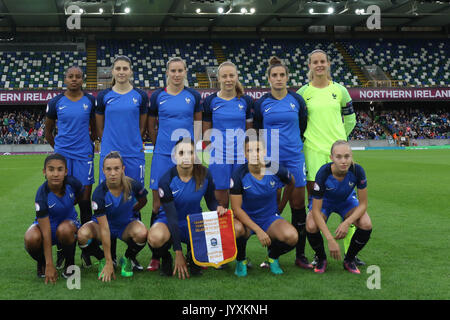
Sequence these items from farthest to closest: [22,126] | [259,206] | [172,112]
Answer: [22,126], [172,112], [259,206]

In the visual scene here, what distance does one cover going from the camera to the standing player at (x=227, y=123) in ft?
15.6

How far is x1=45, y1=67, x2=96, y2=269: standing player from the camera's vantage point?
489 cm

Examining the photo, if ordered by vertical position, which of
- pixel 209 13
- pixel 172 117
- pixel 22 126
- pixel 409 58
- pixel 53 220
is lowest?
pixel 53 220

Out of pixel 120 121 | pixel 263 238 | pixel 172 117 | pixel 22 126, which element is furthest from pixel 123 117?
pixel 22 126

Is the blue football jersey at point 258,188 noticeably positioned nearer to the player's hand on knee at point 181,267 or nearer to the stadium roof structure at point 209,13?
the player's hand on knee at point 181,267

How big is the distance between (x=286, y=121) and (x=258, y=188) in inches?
29.3

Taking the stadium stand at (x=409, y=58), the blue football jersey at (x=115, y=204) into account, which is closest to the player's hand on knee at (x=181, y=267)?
the blue football jersey at (x=115, y=204)

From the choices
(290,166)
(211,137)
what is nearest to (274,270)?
(290,166)

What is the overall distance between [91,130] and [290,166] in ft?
7.21

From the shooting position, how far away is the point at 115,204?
4.23 m

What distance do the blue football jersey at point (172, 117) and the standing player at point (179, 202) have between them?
0.51 metres

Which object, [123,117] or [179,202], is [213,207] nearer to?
[179,202]

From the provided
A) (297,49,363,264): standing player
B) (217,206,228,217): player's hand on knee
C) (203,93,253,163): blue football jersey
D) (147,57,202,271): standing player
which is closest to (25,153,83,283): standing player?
(147,57,202,271): standing player

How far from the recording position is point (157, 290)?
374 centimetres
